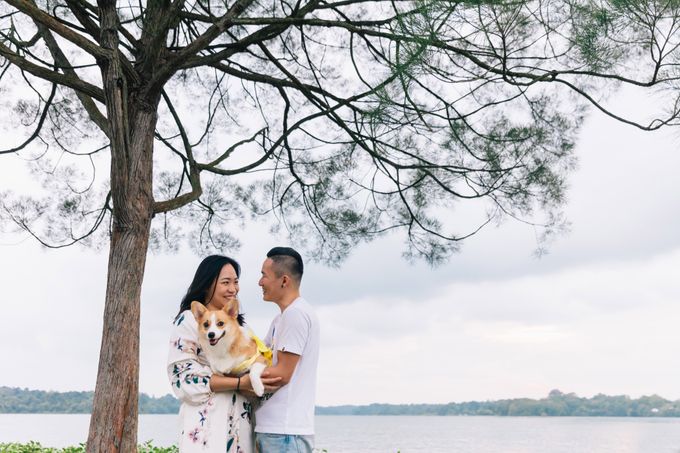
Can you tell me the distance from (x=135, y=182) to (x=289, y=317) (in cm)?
254

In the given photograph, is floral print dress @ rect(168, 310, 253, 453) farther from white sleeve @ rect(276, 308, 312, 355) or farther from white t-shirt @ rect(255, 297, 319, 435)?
white sleeve @ rect(276, 308, 312, 355)

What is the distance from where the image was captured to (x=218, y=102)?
22.5 ft

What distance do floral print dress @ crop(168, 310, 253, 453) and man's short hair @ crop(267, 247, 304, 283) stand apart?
1.03 ft

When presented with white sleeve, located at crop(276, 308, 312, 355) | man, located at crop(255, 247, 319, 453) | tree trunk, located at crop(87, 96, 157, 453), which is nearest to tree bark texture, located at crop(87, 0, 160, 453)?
tree trunk, located at crop(87, 96, 157, 453)

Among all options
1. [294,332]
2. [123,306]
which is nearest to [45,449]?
[123,306]

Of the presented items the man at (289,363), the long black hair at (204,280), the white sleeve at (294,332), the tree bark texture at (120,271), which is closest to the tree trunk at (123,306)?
the tree bark texture at (120,271)

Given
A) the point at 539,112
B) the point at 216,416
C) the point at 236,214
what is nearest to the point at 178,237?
the point at 236,214

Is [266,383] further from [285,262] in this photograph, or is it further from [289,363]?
[285,262]

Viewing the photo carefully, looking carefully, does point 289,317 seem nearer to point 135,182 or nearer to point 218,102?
point 135,182

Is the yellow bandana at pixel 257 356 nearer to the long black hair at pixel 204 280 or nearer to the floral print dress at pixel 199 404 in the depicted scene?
the floral print dress at pixel 199 404

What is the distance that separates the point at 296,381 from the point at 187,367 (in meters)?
0.34

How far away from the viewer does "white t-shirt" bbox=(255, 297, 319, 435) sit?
2.44 metres

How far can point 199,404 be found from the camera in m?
2.47

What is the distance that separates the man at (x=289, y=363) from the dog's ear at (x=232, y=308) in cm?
11
